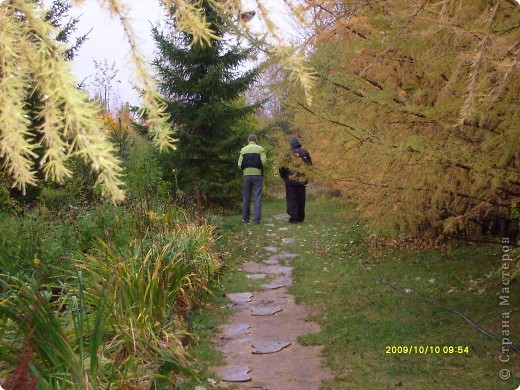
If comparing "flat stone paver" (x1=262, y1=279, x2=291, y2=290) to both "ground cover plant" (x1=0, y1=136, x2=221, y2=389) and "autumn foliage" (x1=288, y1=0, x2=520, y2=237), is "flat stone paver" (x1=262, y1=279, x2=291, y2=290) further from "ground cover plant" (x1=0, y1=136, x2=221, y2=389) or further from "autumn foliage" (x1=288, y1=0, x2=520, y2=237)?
"autumn foliage" (x1=288, y1=0, x2=520, y2=237)

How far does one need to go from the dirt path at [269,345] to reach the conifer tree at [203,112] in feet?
19.9

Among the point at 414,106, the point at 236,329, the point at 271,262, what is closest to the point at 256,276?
the point at 271,262

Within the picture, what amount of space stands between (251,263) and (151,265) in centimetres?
360

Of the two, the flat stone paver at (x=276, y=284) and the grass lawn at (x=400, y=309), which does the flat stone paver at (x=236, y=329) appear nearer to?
the grass lawn at (x=400, y=309)

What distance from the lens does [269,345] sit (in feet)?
16.3

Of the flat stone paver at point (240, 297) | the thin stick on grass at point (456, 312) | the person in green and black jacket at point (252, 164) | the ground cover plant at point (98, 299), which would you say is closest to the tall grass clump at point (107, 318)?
the ground cover plant at point (98, 299)

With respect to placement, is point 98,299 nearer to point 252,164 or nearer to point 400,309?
point 400,309

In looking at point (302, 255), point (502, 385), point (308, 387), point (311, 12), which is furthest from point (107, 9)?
point (302, 255)

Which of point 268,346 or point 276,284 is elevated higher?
point 276,284

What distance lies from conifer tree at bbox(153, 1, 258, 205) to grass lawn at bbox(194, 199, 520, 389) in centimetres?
376

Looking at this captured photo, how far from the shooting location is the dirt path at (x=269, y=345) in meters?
4.16

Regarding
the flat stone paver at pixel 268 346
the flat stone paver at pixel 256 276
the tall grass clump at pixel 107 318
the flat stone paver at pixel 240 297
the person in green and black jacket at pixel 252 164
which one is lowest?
the flat stone paver at pixel 268 346

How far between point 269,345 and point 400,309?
1.57m

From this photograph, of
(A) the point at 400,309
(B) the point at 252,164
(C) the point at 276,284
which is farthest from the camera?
(B) the point at 252,164
